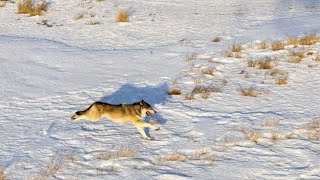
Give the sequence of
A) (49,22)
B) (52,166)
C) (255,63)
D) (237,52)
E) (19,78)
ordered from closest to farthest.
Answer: (52,166)
(19,78)
(255,63)
(237,52)
(49,22)

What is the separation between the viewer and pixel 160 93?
10062 mm

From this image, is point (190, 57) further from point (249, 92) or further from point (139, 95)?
point (249, 92)

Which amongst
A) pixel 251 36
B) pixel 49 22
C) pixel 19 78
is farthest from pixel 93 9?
pixel 19 78

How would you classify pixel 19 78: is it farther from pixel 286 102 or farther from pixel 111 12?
→ pixel 111 12

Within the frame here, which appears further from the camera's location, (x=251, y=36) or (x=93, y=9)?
(x=93, y=9)

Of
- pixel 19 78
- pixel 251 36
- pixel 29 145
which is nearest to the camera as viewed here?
pixel 29 145

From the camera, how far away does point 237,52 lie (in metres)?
12.6

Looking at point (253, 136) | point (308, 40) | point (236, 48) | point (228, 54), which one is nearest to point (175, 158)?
point (253, 136)

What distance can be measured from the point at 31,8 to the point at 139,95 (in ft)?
29.5

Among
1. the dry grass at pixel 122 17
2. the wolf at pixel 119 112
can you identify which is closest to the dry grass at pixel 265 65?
the wolf at pixel 119 112

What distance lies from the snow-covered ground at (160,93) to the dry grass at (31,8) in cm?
36

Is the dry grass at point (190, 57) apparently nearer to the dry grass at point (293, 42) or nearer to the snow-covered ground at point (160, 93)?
the snow-covered ground at point (160, 93)

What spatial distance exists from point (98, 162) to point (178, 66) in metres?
5.21

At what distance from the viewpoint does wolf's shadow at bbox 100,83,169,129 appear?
9.72 meters
